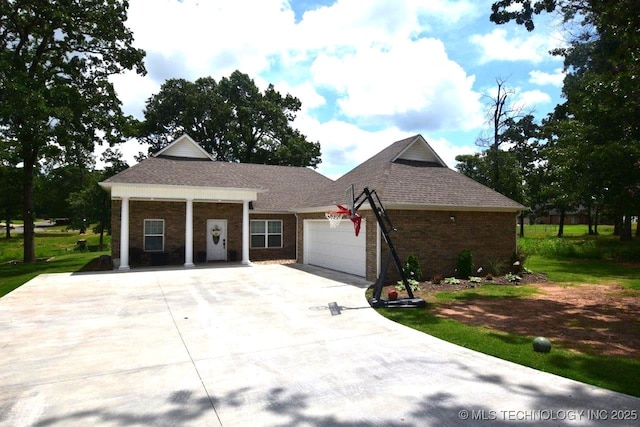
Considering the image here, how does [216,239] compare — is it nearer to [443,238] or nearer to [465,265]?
[443,238]

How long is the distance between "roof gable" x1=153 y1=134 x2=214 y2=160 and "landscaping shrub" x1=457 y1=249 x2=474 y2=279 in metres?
14.6

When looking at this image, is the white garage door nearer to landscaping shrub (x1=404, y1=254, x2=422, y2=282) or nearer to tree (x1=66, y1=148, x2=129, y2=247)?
landscaping shrub (x1=404, y1=254, x2=422, y2=282)

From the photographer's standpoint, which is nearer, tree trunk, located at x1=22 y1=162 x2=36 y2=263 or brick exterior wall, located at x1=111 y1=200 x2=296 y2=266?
brick exterior wall, located at x1=111 y1=200 x2=296 y2=266

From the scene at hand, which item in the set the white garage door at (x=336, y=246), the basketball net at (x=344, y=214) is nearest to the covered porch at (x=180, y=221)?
the white garage door at (x=336, y=246)

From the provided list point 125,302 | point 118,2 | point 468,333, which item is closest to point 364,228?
point 468,333

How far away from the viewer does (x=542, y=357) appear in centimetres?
607

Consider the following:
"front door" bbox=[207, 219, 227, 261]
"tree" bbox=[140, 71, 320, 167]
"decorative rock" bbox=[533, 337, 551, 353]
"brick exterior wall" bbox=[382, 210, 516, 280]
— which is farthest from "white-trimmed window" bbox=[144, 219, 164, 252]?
"tree" bbox=[140, 71, 320, 167]

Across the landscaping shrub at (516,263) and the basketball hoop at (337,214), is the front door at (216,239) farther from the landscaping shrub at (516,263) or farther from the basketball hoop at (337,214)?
the landscaping shrub at (516,263)

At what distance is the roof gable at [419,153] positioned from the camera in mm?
17109

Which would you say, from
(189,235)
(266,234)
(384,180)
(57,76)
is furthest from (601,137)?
(57,76)

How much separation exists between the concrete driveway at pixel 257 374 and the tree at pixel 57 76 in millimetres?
13373

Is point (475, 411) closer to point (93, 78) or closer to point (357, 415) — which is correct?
point (357, 415)

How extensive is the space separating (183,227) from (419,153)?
1255cm

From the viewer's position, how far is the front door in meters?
20.4
